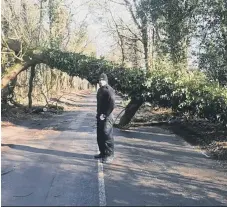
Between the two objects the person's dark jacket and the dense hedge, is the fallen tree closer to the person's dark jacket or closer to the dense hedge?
the dense hedge

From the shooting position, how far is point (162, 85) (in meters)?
17.0

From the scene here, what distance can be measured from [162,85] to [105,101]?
668cm

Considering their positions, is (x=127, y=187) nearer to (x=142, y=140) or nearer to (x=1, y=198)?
(x=1, y=198)

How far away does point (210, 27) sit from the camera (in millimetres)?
18141

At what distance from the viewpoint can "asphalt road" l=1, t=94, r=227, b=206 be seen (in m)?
7.58

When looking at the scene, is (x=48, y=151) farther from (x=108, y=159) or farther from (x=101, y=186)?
(x=101, y=186)

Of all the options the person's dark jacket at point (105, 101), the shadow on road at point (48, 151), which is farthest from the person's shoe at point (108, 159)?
the person's dark jacket at point (105, 101)

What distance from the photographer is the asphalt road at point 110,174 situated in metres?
7.58

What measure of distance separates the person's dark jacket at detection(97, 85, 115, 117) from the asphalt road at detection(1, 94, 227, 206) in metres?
1.30

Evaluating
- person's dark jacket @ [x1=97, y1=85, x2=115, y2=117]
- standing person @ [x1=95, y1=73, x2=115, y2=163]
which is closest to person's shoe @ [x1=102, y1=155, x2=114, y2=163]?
standing person @ [x1=95, y1=73, x2=115, y2=163]

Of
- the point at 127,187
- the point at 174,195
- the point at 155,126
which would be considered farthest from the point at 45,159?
the point at 155,126

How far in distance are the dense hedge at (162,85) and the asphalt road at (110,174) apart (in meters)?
1.66

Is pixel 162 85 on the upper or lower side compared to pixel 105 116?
upper

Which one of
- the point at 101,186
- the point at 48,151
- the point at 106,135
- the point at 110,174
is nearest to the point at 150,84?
the point at 48,151
